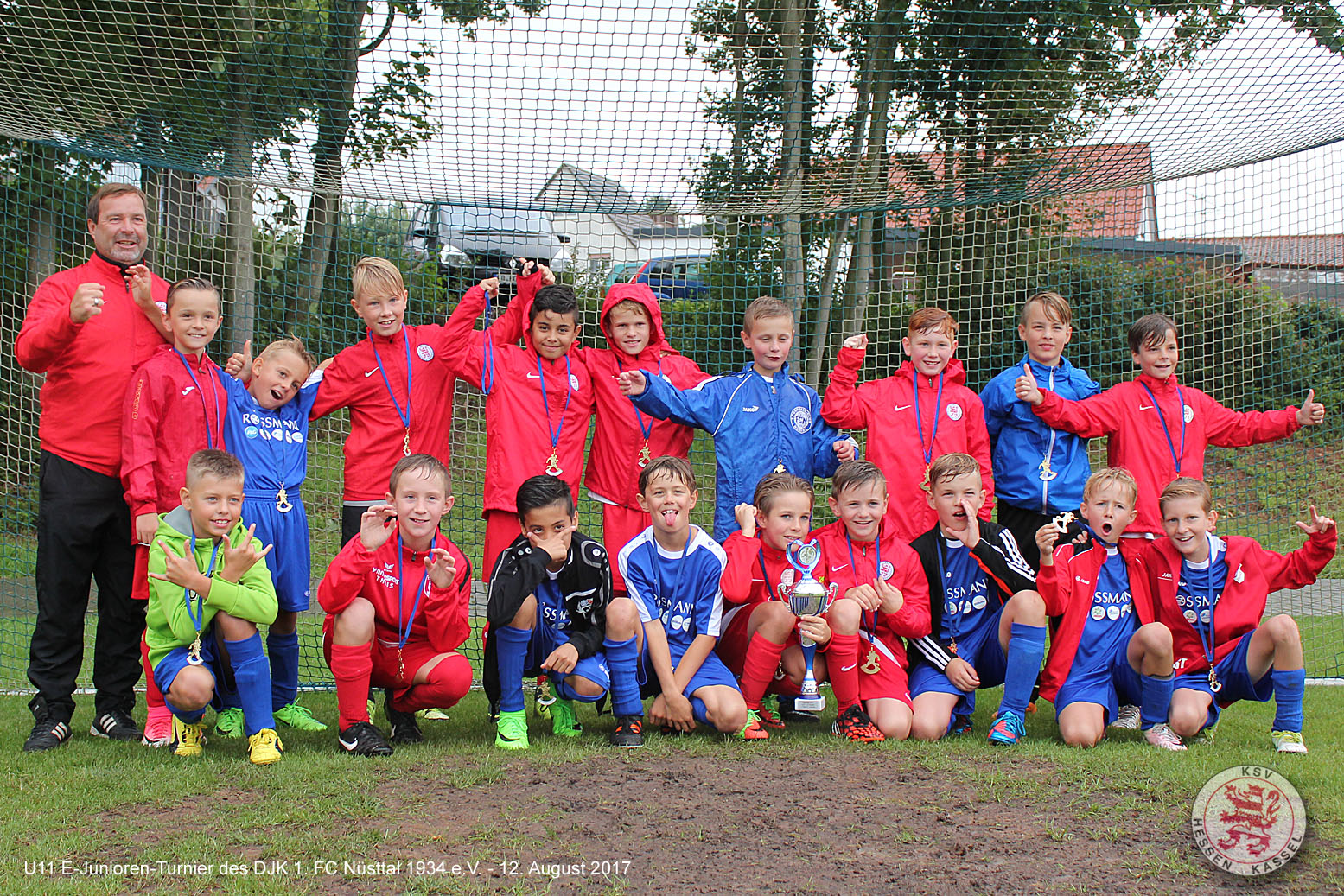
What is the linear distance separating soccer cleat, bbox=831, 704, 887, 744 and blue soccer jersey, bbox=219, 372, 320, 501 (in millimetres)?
2414

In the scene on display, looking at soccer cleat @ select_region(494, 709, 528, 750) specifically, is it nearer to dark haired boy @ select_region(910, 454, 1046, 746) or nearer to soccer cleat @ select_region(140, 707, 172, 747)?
soccer cleat @ select_region(140, 707, 172, 747)

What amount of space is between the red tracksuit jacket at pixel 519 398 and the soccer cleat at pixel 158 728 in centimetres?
145

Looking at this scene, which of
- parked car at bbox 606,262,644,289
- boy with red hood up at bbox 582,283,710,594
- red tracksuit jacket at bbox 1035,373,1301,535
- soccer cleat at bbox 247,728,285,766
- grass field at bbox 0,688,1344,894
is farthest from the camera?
parked car at bbox 606,262,644,289

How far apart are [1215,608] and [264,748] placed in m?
3.57

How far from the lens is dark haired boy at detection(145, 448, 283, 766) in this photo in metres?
3.46

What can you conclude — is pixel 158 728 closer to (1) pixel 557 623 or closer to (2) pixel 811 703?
(1) pixel 557 623

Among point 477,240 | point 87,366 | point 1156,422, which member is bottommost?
point 1156,422

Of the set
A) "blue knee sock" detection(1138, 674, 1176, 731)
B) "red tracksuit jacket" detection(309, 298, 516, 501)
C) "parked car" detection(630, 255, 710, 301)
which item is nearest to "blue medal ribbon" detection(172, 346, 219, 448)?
"red tracksuit jacket" detection(309, 298, 516, 501)

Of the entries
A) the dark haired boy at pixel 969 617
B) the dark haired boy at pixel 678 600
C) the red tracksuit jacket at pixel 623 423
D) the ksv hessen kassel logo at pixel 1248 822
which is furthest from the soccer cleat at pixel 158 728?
the ksv hessen kassel logo at pixel 1248 822

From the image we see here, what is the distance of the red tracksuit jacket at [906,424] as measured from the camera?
14.3ft

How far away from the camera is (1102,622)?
3891 millimetres

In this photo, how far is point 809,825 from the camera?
2.78 metres

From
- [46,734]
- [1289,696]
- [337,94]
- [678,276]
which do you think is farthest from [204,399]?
[1289,696]

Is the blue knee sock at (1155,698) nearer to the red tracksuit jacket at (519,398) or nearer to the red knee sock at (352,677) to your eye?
the red tracksuit jacket at (519,398)
